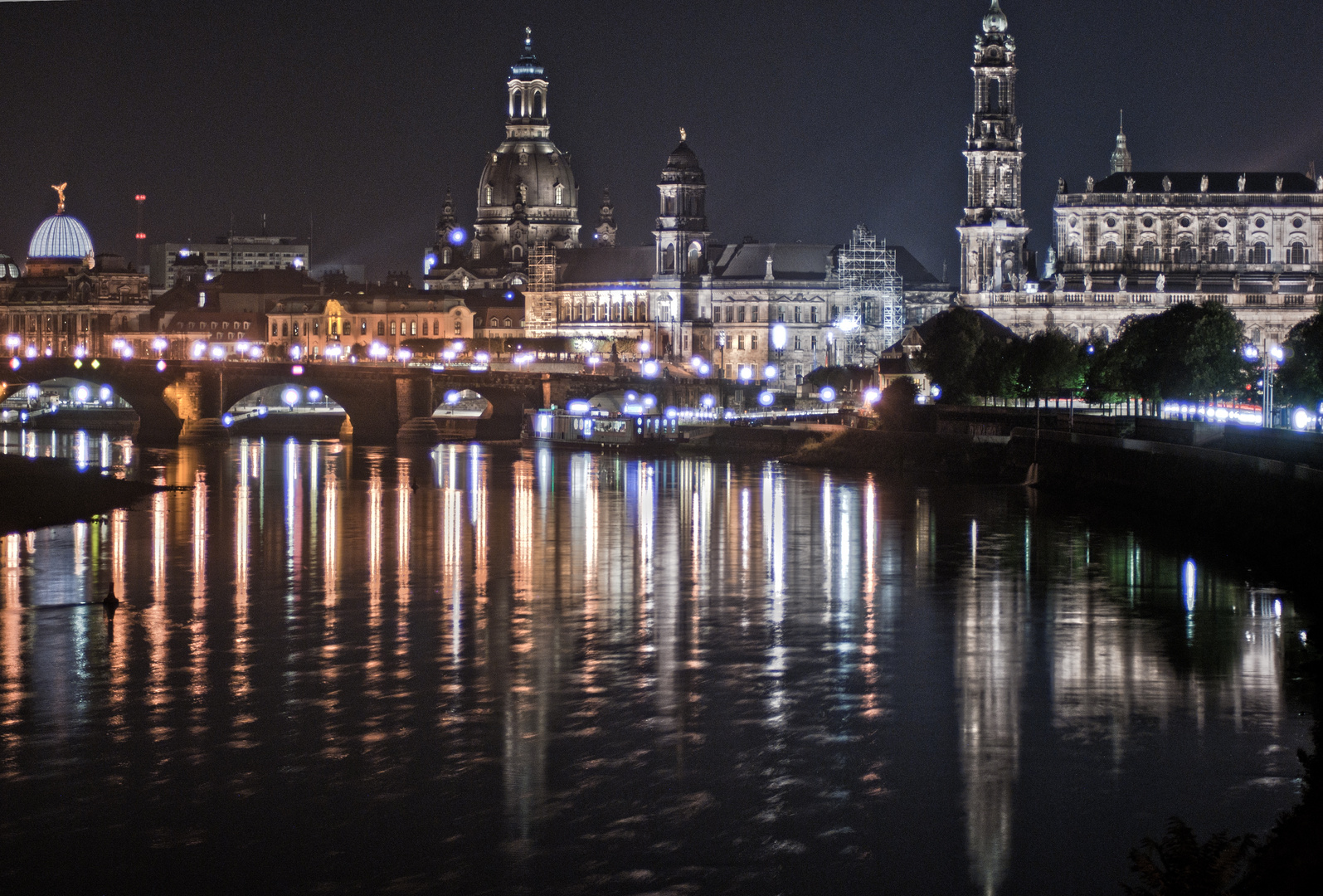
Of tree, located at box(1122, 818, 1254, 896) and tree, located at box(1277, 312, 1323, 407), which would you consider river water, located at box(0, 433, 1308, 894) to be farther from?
tree, located at box(1277, 312, 1323, 407)

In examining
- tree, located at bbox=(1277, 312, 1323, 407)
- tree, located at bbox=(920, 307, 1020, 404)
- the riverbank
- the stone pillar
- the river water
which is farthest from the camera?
the stone pillar

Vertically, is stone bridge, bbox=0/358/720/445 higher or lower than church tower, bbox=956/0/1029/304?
lower

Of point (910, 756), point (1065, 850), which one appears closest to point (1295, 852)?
point (1065, 850)

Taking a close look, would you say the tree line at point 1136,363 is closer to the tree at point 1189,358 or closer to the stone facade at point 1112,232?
the tree at point 1189,358

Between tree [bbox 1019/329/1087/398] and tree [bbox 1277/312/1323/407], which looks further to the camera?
tree [bbox 1019/329/1087/398]

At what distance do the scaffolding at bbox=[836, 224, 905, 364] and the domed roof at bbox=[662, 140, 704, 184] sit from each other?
1477 centimetres

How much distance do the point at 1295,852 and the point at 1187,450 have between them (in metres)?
43.1

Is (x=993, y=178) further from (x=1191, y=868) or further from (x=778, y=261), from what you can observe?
(x=1191, y=868)

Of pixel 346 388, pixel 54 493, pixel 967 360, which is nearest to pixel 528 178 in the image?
pixel 346 388

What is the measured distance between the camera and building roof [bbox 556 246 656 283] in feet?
566

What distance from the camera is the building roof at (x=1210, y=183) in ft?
457

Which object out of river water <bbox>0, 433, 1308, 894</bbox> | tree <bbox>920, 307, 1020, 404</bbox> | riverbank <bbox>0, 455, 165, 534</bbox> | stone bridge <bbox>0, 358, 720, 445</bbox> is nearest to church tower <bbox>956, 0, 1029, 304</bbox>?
stone bridge <bbox>0, 358, 720, 445</bbox>

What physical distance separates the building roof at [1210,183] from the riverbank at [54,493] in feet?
283

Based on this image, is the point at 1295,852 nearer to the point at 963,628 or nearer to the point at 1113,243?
the point at 963,628
